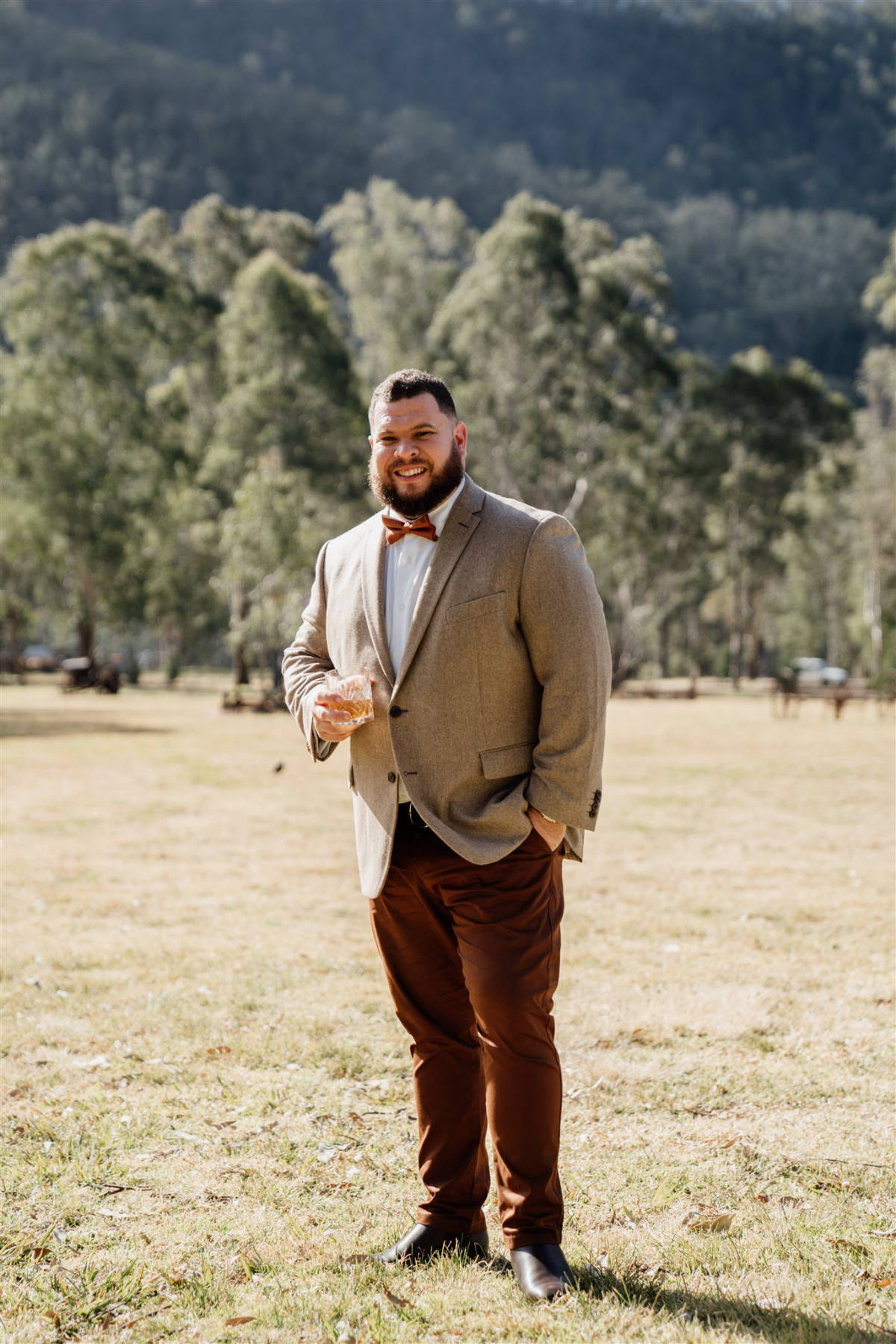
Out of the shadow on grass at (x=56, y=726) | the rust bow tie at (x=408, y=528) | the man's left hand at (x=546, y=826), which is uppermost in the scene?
the rust bow tie at (x=408, y=528)

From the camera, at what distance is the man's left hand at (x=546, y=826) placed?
10.2 ft

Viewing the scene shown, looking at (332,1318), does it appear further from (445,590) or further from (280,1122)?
(445,590)

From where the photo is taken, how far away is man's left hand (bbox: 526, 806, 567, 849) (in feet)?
10.2

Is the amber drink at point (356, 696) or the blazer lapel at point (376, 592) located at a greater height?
the blazer lapel at point (376, 592)

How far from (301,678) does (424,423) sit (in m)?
0.85

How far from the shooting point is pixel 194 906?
26.2 ft

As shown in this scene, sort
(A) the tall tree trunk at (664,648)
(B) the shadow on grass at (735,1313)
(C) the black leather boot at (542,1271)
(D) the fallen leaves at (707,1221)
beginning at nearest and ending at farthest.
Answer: (B) the shadow on grass at (735,1313) → (C) the black leather boot at (542,1271) → (D) the fallen leaves at (707,1221) → (A) the tall tree trunk at (664,648)

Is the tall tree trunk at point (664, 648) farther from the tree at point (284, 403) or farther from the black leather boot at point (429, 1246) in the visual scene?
the black leather boot at point (429, 1246)

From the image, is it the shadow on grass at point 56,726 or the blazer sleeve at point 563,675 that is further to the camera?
the shadow on grass at point 56,726

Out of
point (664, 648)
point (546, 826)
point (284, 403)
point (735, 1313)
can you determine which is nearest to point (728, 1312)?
point (735, 1313)

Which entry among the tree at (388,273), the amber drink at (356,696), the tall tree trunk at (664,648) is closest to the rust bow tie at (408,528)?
the amber drink at (356,696)

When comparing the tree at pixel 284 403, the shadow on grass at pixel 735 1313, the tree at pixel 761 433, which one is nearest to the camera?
the shadow on grass at pixel 735 1313

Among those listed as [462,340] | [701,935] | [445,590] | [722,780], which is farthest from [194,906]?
[462,340]

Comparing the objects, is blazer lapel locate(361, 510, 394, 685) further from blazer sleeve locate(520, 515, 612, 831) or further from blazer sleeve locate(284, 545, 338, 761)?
blazer sleeve locate(520, 515, 612, 831)
